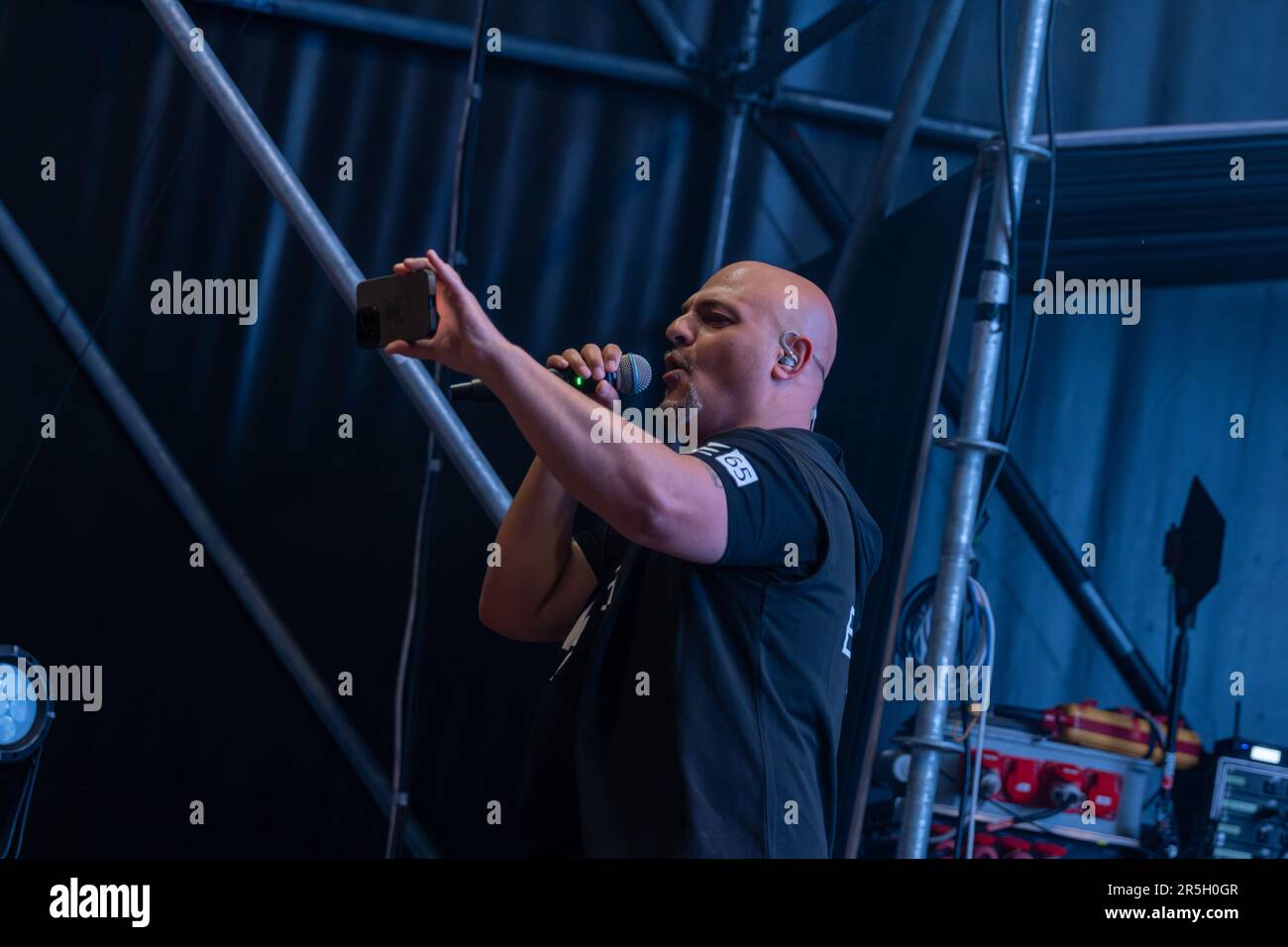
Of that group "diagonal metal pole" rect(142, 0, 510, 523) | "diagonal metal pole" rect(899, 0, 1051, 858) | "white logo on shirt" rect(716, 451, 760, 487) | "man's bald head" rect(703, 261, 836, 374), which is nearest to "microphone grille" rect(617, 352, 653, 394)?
"man's bald head" rect(703, 261, 836, 374)

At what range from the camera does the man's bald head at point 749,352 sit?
1854mm

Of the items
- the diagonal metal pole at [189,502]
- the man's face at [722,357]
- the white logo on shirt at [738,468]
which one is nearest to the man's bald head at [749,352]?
the man's face at [722,357]

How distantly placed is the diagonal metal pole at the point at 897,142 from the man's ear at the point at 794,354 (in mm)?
1366

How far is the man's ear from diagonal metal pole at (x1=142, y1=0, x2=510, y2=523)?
112 centimetres

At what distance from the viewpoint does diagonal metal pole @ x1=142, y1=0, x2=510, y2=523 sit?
2832 mm

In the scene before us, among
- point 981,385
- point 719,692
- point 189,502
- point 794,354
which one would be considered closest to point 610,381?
point 794,354

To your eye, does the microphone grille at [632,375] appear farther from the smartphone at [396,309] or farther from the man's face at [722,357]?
the smartphone at [396,309]

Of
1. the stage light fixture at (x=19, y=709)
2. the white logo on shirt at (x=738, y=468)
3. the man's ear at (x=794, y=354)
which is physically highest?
the man's ear at (x=794, y=354)

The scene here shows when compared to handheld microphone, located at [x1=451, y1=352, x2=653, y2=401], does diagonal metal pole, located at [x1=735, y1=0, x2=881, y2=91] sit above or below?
above

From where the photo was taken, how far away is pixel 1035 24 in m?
2.79

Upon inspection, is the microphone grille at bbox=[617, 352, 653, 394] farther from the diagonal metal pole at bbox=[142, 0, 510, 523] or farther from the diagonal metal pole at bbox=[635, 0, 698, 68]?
the diagonal metal pole at bbox=[635, 0, 698, 68]

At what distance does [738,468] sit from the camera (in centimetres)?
157

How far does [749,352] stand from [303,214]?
141 centimetres
